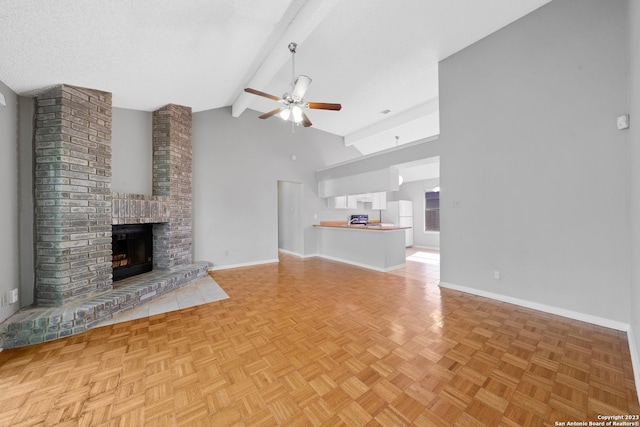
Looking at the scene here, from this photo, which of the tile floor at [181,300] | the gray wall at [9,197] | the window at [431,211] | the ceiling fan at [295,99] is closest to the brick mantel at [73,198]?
the gray wall at [9,197]

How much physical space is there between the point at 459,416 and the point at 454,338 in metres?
0.94

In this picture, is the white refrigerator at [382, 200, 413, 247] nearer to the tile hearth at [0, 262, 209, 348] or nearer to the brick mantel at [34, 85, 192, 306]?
the tile hearth at [0, 262, 209, 348]

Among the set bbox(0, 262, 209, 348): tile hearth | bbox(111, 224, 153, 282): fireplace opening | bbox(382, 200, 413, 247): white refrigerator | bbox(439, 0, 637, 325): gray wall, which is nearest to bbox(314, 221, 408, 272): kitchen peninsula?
bbox(439, 0, 637, 325): gray wall

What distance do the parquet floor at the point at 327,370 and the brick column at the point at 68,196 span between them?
0.78m

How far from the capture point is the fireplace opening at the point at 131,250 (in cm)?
342

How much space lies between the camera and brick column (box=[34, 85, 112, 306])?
8.34 feet

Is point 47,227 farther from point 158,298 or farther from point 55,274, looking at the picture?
point 158,298

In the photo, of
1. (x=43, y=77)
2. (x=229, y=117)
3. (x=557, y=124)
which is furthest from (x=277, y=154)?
(x=557, y=124)

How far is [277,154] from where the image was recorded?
5863 millimetres

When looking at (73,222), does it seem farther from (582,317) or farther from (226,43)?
(582,317)

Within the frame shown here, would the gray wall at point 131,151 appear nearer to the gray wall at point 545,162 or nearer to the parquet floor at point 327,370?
the parquet floor at point 327,370

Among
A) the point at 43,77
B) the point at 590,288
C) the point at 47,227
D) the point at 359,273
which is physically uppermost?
the point at 43,77

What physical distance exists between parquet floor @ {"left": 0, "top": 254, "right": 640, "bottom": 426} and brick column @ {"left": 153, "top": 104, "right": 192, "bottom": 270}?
5.12 ft

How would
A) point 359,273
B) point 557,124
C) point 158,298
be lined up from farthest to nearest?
point 359,273 < point 158,298 < point 557,124
